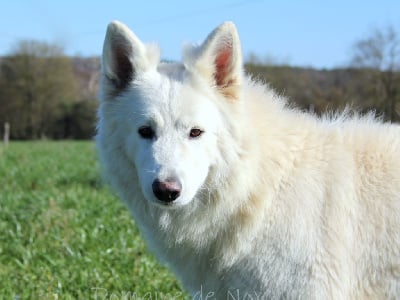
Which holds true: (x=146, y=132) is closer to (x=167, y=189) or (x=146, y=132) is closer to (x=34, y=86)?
(x=167, y=189)

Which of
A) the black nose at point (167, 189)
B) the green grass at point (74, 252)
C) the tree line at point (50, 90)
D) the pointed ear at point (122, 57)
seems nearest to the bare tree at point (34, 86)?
the tree line at point (50, 90)

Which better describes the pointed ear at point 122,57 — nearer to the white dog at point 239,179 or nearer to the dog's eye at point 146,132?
the white dog at point 239,179

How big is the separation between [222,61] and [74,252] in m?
4.07

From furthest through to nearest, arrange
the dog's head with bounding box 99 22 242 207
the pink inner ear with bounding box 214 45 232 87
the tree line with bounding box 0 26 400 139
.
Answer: the tree line with bounding box 0 26 400 139 < the pink inner ear with bounding box 214 45 232 87 < the dog's head with bounding box 99 22 242 207

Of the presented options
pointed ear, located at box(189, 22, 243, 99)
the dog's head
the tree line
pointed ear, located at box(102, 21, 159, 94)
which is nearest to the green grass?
the dog's head

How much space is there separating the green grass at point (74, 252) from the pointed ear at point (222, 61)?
236 cm

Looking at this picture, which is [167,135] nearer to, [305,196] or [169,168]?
[169,168]

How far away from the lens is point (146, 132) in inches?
143

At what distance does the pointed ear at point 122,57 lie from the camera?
12.4 ft

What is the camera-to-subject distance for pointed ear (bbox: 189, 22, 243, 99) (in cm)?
366

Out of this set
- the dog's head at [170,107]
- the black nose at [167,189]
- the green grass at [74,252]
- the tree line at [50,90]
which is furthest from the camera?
the tree line at [50,90]

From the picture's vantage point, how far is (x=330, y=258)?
11.3 feet

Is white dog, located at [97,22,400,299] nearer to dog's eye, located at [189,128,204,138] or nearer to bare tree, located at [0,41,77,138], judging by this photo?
dog's eye, located at [189,128,204,138]

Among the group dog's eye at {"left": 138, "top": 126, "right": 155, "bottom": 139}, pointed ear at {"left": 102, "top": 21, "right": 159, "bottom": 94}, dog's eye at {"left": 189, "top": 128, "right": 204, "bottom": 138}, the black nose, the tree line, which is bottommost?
the tree line
